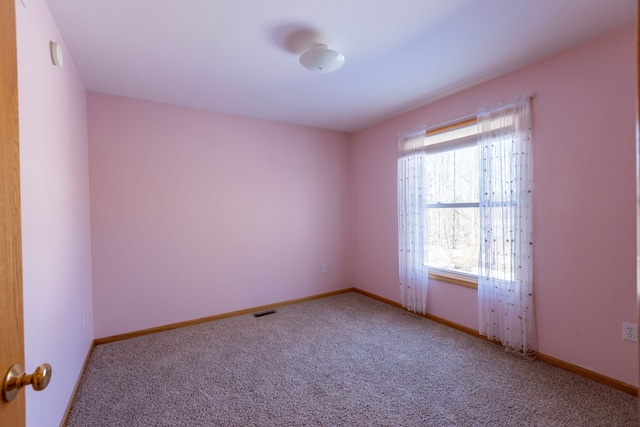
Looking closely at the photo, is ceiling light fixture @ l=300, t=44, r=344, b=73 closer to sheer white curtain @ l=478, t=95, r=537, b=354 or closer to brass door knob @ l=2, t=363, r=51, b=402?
sheer white curtain @ l=478, t=95, r=537, b=354

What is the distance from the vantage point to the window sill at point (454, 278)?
2.92 meters

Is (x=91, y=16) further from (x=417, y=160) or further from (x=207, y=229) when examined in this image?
(x=417, y=160)

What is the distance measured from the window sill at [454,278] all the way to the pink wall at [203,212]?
1537 millimetres

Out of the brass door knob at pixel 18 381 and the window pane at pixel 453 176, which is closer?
the brass door knob at pixel 18 381

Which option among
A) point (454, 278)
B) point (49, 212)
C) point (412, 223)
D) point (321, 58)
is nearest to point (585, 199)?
point (454, 278)

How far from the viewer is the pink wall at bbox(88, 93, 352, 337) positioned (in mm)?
2877

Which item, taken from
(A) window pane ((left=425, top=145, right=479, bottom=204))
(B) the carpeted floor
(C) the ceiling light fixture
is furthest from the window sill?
(C) the ceiling light fixture

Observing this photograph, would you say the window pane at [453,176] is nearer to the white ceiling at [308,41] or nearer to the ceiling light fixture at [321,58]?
the white ceiling at [308,41]

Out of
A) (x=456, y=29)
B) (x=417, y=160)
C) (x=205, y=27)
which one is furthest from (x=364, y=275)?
(x=205, y=27)

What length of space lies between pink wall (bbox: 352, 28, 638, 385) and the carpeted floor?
33cm

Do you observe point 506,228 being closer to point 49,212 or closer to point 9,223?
point 9,223

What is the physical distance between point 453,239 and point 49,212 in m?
3.42

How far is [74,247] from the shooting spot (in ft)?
7.26

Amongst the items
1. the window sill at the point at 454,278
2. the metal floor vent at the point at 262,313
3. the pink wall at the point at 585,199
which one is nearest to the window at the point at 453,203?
the window sill at the point at 454,278
